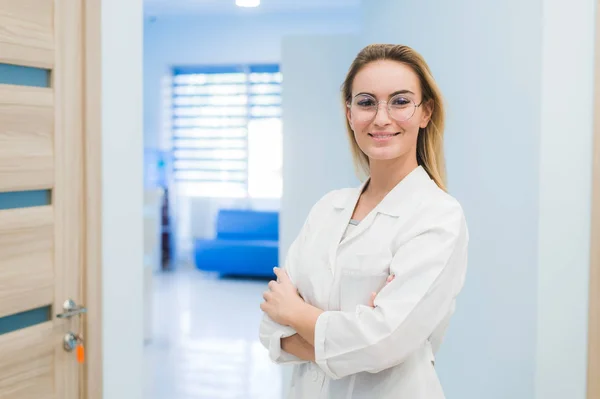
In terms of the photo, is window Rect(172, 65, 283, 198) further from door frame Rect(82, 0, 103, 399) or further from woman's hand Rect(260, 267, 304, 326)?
woman's hand Rect(260, 267, 304, 326)

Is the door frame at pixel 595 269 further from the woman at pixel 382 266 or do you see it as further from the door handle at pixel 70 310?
the door handle at pixel 70 310

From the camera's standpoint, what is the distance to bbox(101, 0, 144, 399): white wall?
240 centimetres

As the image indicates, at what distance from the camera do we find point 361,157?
75.6 inches

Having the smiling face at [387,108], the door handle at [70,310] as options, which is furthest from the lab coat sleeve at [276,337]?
the door handle at [70,310]

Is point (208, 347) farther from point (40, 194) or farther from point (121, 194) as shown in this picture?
point (40, 194)

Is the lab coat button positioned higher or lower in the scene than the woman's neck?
lower

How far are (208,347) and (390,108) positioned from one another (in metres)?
4.37

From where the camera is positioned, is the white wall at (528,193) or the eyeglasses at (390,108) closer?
the eyeglasses at (390,108)

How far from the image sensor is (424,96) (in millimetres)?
1719

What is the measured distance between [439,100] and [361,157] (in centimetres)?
29

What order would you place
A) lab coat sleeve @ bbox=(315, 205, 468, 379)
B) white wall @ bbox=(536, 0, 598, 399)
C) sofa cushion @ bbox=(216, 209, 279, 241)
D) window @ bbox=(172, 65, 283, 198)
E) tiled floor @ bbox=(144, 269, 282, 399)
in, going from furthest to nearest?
1. window @ bbox=(172, 65, 283, 198)
2. sofa cushion @ bbox=(216, 209, 279, 241)
3. tiled floor @ bbox=(144, 269, 282, 399)
4. white wall @ bbox=(536, 0, 598, 399)
5. lab coat sleeve @ bbox=(315, 205, 468, 379)

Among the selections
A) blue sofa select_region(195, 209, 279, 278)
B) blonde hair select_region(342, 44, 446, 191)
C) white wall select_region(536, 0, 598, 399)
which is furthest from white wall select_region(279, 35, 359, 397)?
blue sofa select_region(195, 209, 279, 278)

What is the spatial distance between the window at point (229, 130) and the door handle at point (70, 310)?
23.5ft

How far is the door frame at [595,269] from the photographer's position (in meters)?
2.59
